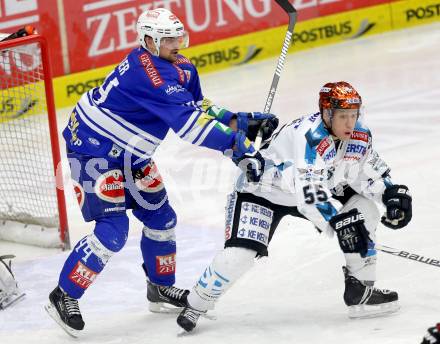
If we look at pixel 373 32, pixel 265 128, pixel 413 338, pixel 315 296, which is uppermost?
pixel 265 128

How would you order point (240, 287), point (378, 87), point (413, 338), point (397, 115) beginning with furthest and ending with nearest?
point (378, 87) < point (397, 115) < point (240, 287) < point (413, 338)

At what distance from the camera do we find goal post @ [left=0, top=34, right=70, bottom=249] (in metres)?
6.40

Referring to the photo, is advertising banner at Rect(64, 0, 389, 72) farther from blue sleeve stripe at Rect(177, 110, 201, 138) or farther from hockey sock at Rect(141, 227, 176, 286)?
blue sleeve stripe at Rect(177, 110, 201, 138)

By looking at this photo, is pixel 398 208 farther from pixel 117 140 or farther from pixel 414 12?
pixel 414 12

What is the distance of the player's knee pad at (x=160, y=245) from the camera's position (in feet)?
16.9

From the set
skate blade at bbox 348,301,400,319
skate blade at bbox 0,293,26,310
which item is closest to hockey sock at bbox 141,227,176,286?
skate blade at bbox 0,293,26,310

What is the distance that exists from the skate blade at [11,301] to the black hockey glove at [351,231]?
195 centimetres

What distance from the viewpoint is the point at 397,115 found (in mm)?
8383

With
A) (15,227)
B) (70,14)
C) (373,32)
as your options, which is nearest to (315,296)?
(15,227)

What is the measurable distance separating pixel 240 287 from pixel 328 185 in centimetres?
105

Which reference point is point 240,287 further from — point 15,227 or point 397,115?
point 397,115

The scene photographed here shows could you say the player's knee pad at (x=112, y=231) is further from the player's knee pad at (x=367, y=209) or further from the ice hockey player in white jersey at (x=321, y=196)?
the player's knee pad at (x=367, y=209)

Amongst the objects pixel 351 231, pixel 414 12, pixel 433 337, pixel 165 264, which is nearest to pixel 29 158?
pixel 165 264

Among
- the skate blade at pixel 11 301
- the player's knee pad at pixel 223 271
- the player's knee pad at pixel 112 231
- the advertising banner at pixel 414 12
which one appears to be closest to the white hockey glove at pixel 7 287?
the skate blade at pixel 11 301
